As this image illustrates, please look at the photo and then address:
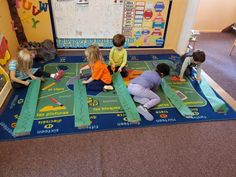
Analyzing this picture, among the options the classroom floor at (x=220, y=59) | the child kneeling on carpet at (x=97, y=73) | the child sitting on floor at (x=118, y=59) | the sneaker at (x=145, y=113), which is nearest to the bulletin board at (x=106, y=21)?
the child sitting on floor at (x=118, y=59)

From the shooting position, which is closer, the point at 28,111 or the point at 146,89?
the point at 28,111

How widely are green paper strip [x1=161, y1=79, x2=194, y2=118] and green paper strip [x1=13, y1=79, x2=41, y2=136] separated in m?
1.39

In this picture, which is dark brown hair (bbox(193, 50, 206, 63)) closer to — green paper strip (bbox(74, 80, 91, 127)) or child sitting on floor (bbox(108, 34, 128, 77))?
child sitting on floor (bbox(108, 34, 128, 77))

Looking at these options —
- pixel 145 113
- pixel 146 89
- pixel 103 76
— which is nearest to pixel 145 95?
pixel 146 89

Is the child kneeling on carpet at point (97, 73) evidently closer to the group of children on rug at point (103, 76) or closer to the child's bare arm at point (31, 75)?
the group of children on rug at point (103, 76)

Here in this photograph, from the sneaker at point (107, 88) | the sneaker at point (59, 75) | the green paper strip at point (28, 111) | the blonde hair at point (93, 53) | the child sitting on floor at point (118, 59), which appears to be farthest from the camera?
the child sitting on floor at point (118, 59)

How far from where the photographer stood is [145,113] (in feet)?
6.12

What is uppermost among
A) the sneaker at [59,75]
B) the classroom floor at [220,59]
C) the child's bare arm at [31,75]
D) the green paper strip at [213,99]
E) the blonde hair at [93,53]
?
the blonde hair at [93,53]

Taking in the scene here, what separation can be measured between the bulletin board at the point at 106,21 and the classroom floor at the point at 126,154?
5.97 feet

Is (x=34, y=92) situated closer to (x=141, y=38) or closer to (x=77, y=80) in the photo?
(x=77, y=80)

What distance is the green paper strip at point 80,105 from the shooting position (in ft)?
5.75

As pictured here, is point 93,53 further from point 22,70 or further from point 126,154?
point 126,154

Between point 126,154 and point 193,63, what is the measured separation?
4.96ft

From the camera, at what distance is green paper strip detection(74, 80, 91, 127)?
1753 mm
